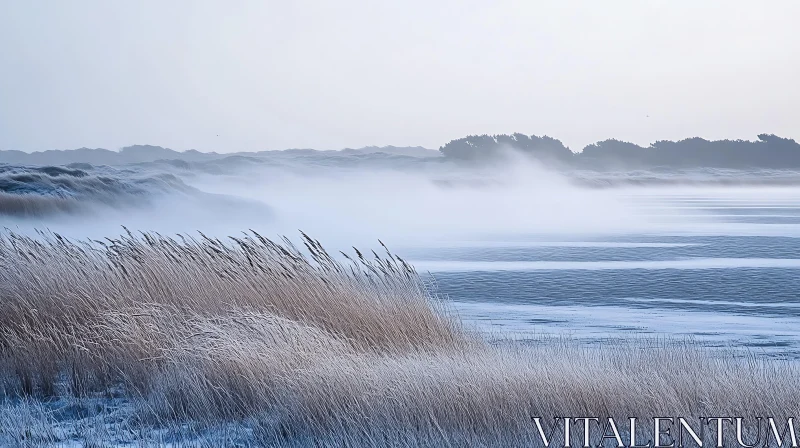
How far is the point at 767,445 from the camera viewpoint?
502 cm

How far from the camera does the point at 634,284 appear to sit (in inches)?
589

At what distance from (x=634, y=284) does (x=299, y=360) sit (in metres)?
9.61

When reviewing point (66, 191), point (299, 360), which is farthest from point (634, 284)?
point (66, 191)

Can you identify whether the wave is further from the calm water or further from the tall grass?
the tall grass

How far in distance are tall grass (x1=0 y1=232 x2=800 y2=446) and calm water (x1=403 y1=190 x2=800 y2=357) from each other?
7.31 ft

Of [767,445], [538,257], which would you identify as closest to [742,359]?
[767,445]

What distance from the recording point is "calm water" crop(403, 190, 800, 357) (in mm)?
10414

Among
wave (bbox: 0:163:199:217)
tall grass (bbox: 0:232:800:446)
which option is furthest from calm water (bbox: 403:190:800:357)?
wave (bbox: 0:163:199:217)

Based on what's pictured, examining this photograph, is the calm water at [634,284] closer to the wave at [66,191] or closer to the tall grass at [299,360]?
the tall grass at [299,360]

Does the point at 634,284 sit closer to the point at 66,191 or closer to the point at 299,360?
the point at 299,360

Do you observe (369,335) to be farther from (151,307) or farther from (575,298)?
(575,298)

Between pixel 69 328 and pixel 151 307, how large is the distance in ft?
2.08

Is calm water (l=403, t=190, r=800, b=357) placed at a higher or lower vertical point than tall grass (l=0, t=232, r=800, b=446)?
lower

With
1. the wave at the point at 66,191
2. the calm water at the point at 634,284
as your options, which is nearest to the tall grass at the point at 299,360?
the calm water at the point at 634,284
